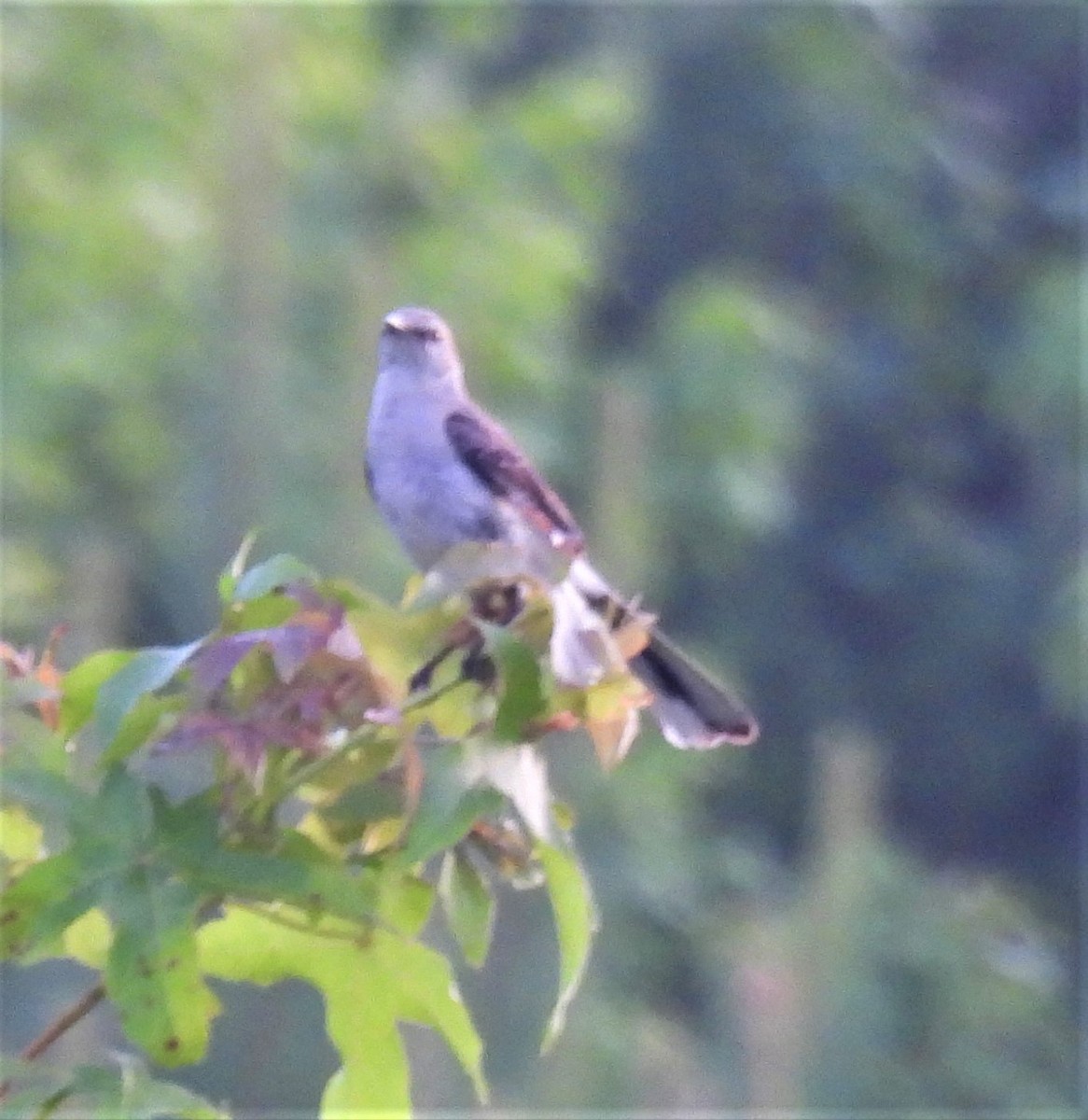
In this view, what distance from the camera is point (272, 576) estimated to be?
1.50 meters

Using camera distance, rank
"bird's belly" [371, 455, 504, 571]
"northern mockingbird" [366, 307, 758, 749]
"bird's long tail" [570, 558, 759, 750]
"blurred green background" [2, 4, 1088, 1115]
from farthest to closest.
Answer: "blurred green background" [2, 4, 1088, 1115]
"bird's belly" [371, 455, 504, 571]
"northern mockingbird" [366, 307, 758, 749]
"bird's long tail" [570, 558, 759, 750]

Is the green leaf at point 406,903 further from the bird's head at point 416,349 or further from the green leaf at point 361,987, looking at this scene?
the bird's head at point 416,349

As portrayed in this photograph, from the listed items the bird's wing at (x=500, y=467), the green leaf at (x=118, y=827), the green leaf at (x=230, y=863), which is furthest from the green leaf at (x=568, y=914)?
the bird's wing at (x=500, y=467)

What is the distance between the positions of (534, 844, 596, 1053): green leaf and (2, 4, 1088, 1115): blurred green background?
3.47 ft

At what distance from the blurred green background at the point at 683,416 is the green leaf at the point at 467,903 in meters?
0.96

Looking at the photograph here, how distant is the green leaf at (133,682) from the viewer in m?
1.47

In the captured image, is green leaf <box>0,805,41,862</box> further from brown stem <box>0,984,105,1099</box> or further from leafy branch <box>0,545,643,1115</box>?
brown stem <box>0,984,105,1099</box>

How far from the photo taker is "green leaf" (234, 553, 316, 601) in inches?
59.1

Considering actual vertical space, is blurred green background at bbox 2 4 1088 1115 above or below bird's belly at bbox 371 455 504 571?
below

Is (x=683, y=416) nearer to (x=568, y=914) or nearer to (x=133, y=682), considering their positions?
(x=568, y=914)

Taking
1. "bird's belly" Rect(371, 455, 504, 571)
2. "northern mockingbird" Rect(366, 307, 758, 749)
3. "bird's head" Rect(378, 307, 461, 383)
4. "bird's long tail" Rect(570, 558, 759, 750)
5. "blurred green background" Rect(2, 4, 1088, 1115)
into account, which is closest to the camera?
"bird's long tail" Rect(570, 558, 759, 750)

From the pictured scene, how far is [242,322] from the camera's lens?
712cm

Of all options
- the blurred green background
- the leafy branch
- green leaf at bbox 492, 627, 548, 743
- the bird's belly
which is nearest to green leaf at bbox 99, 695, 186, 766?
the leafy branch

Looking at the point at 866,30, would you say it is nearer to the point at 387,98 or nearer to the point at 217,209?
the point at 387,98
